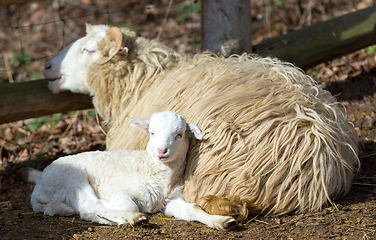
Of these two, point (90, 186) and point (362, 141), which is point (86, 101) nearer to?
point (90, 186)

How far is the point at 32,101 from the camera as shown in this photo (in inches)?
170

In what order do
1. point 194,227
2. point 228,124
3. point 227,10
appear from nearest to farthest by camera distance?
point 194,227
point 228,124
point 227,10

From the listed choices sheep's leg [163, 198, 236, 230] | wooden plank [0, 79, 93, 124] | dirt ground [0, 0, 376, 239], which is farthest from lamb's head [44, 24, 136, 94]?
sheep's leg [163, 198, 236, 230]

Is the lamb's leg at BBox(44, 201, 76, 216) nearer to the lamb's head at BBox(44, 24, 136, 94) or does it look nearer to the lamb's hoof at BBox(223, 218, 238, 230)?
the lamb's hoof at BBox(223, 218, 238, 230)

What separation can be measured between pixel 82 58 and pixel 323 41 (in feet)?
9.83

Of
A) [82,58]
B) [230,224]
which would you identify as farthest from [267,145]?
[82,58]

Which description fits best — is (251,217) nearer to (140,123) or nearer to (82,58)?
(140,123)

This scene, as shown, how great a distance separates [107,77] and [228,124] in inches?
67.5

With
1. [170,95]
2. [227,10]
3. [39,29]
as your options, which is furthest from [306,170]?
[39,29]

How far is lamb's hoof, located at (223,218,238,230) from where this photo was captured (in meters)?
2.64

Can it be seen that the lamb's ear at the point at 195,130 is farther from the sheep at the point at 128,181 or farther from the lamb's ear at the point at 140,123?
the lamb's ear at the point at 140,123

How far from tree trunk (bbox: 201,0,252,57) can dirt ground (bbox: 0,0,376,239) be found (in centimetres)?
100

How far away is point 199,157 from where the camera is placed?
3.05 metres

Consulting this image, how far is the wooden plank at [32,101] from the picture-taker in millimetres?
4184
